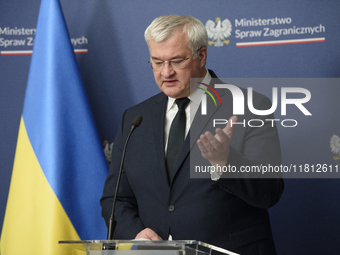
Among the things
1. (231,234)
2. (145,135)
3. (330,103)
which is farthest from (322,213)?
(145,135)

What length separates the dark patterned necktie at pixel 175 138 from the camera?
1767mm

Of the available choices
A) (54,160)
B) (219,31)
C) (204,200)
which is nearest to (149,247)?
(204,200)

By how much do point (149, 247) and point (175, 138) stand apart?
77 cm

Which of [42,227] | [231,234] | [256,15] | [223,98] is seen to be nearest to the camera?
[231,234]

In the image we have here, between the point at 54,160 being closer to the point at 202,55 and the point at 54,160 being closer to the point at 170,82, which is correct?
the point at 170,82

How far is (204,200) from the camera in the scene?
1.68 meters

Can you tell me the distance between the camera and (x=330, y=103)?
2467 mm

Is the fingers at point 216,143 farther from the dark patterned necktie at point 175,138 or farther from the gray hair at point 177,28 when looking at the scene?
the gray hair at point 177,28

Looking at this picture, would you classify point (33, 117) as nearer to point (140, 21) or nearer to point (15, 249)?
point (15, 249)

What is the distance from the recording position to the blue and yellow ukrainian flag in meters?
2.38

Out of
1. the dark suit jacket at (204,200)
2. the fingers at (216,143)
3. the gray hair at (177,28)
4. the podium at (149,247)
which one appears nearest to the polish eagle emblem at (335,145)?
the dark suit jacket at (204,200)

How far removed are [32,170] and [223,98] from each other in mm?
1332

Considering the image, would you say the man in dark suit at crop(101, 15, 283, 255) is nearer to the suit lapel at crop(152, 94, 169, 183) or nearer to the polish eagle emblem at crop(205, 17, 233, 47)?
the suit lapel at crop(152, 94, 169, 183)

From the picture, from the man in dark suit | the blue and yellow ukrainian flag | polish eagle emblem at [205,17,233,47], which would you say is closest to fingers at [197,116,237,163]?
the man in dark suit
